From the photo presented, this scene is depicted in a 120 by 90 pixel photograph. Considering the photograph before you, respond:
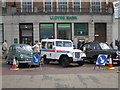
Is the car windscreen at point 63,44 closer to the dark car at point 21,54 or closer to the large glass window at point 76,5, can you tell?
the dark car at point 21,54

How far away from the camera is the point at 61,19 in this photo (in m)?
27.8

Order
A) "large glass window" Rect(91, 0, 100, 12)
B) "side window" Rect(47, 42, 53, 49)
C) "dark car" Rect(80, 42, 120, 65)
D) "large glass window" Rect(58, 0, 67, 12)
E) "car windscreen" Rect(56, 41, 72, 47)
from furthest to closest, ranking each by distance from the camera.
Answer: "large glass window" Rect(91, 0, 100, 12) → "large glass window" Rect(58, 0, 67, 12) → "side window" Rect(47, 42, 53, 49) → "car windscreen" Rect(56, 41, 72, 47) → "dark car" Rect(80, 42, 120, 65)

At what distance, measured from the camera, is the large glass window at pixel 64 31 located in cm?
2831

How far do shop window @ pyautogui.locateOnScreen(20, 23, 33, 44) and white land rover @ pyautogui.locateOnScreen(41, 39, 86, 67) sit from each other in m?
13.1

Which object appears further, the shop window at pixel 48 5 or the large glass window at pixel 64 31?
the shop window at pixel 48 5

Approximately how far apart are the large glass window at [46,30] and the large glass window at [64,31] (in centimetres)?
101

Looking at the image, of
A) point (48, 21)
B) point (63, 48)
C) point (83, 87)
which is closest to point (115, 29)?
point (48, 21)

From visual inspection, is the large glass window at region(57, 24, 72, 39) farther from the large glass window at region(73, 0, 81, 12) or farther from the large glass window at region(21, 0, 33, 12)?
the large glass window at region(21, 0, 33, 12)

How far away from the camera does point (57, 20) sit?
91.3ft

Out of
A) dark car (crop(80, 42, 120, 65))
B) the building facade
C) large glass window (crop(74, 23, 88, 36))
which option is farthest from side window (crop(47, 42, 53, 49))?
large glass window (crop(74, 23, 88, 36))

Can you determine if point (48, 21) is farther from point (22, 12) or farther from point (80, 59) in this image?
point (80, 59)

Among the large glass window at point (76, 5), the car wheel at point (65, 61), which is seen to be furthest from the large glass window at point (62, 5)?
the car wheel at point (65, 61)

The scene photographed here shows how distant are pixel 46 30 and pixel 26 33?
2.96 metres

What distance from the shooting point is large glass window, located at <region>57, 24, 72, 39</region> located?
28.3 m
